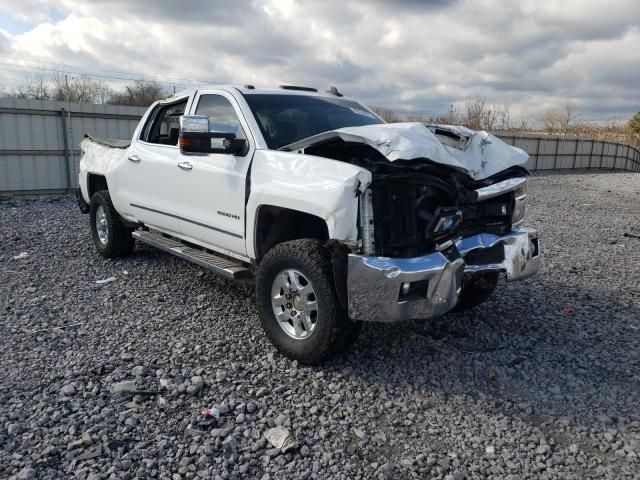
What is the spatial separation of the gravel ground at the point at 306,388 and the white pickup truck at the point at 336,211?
43 centimetres

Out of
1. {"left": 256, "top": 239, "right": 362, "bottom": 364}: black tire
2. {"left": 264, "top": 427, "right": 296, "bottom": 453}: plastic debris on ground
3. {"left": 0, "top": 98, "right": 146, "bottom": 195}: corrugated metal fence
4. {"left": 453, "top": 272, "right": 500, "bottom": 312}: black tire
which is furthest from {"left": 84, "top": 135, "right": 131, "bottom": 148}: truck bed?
{"left": 0, "top": 98, "right": 146, "bottom": 195}: corrugated metal fence

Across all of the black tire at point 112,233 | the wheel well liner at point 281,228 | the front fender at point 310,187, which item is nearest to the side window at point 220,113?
the front fender at point 310,187

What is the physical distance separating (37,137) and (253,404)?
11.6 metres

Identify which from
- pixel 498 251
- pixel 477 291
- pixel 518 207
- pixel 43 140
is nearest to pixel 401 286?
pixel 498 251

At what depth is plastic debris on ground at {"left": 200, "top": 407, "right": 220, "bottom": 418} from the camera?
A: 128 inches

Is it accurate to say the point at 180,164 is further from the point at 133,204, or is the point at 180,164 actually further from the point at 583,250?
the point at 583,250

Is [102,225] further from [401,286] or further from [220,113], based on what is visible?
[401,286]

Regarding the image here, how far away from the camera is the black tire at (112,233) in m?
6.58

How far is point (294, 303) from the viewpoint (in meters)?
3.91

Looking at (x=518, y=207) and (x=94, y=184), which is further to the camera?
(x=94, y=184)

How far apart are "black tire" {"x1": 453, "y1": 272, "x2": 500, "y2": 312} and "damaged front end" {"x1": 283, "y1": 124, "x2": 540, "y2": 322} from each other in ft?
1.55

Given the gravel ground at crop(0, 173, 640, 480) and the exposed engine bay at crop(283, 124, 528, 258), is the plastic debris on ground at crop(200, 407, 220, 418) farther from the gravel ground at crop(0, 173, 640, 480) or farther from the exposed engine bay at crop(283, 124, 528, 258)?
the exposed engine bay at crop(283, 124, 528, 258)

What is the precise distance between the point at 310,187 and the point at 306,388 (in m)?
1.34

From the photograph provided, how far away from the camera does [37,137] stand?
12.6m
